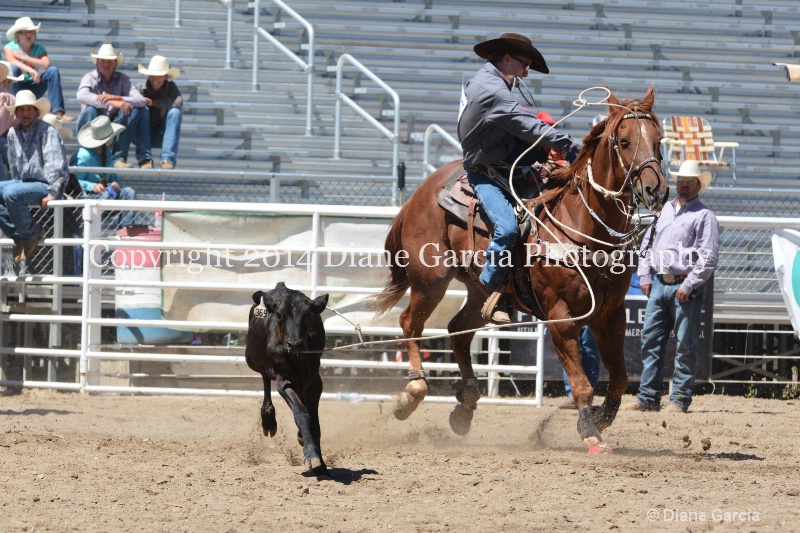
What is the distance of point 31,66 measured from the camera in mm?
11820

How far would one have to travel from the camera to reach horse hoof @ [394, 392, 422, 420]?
291 inches

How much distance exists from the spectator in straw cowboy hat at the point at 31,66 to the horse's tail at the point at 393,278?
551cm

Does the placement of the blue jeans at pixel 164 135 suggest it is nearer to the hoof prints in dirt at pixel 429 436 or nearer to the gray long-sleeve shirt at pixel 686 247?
the hoof prints in dirt at pixel 429 436

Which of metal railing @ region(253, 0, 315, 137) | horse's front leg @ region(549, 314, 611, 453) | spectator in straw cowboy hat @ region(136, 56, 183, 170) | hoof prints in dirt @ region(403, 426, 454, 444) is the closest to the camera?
horse's front leg @ region(549, 314, 611, 453)

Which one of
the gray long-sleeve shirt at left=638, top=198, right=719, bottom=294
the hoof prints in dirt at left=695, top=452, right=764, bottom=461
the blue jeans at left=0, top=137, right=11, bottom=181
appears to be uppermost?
the blue jeans at left=0, top=137, right=11, bottom=181

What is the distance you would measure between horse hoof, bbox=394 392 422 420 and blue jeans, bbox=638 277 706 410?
2637 mm

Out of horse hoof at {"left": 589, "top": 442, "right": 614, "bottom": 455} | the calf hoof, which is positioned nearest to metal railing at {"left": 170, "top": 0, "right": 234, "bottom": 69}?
the calf hoof

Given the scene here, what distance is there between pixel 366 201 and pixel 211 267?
2930mm

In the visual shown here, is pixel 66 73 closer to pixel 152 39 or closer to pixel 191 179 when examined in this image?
pixel 152 39

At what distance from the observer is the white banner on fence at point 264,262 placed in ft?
30.2

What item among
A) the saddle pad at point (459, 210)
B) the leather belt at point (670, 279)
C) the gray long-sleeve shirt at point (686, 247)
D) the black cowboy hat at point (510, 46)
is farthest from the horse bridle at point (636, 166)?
the leather belt at point (670, 279)

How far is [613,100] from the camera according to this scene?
21.1ft

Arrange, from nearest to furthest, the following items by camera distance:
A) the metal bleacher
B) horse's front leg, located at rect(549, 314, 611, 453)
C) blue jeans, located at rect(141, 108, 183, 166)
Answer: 1. horse's front leg, located at rect(549, 314, 611, 453)
2. blue jeans, located at rect(141, 108, 183, 166)
3. the metal bleacher

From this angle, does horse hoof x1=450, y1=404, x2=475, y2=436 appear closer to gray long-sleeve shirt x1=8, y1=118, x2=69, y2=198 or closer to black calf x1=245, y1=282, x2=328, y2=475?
black calf x1=245, y1=282, x2=328, y2=475
